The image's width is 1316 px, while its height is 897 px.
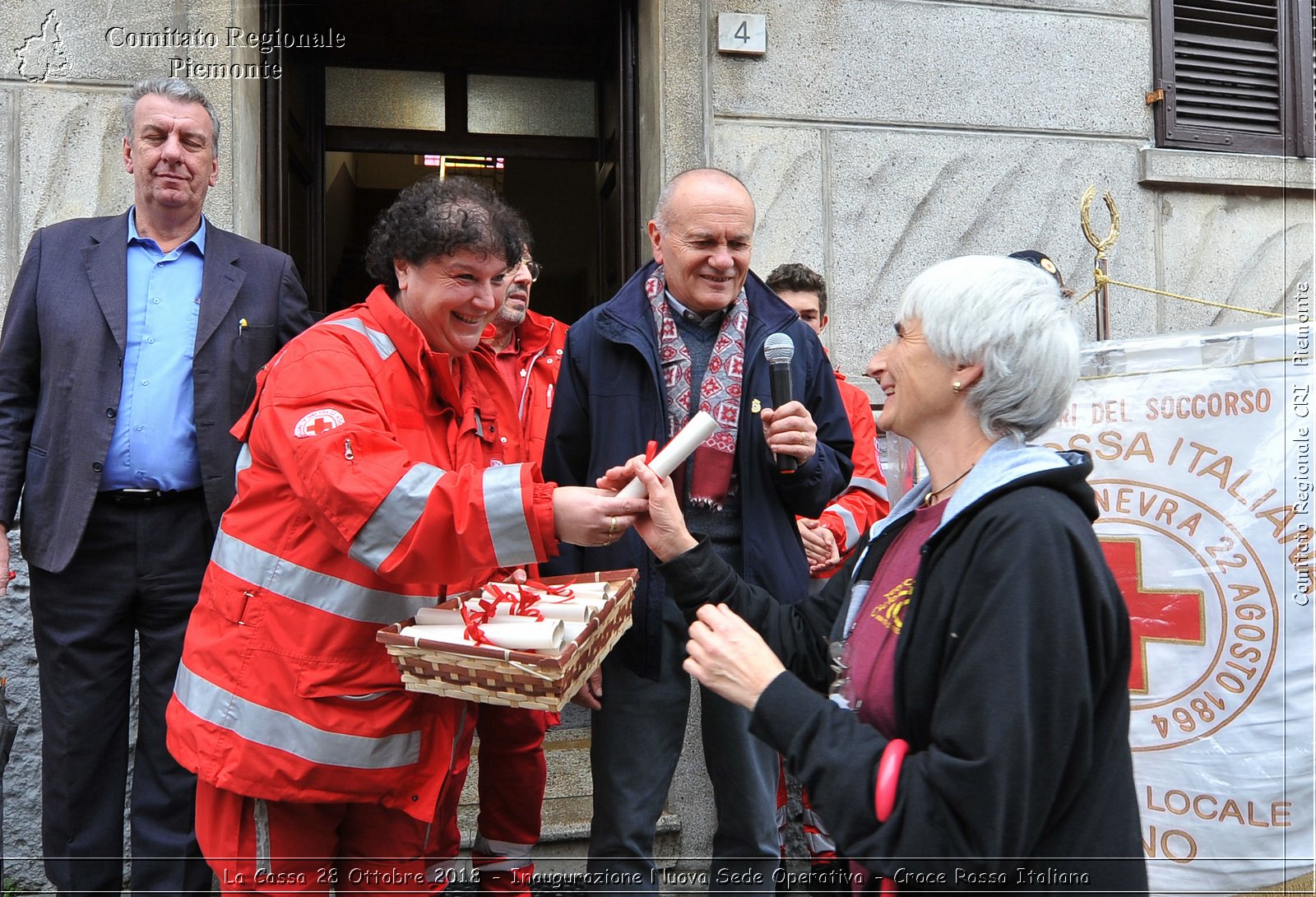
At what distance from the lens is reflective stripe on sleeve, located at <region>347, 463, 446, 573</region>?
2.06 metres

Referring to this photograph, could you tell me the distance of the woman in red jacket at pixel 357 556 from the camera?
2.11m

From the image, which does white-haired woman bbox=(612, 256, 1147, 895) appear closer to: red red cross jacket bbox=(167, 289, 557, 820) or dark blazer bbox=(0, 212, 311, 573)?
red red cross jacket bbox=(167, 289, 557, 820)

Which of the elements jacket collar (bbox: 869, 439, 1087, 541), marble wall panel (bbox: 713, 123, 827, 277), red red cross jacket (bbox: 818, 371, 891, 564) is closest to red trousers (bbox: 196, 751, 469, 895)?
jacket collar (bbox: 869, 439, 1087, 541)

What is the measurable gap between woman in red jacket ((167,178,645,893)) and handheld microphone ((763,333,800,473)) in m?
0.54

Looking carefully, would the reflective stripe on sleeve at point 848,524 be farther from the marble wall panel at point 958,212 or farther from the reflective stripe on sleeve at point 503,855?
the reflective stripe on sleeve at point 503,855

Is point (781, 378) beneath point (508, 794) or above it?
above

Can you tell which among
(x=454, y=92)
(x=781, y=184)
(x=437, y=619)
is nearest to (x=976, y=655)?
(x=437, y=619)

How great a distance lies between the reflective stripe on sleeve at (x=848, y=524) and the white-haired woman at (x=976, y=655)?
67.2 inches

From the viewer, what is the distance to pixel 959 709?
1555 mm

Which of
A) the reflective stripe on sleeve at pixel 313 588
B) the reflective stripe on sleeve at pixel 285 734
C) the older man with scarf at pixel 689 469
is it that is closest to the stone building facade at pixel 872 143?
the older man with scarf at pixel 689 469

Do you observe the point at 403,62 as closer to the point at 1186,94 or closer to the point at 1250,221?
the point at 1186,94

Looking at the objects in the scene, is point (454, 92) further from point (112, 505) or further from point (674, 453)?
point (674, 453)

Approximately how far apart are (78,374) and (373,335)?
51.1 inches

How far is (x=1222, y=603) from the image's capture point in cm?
327
